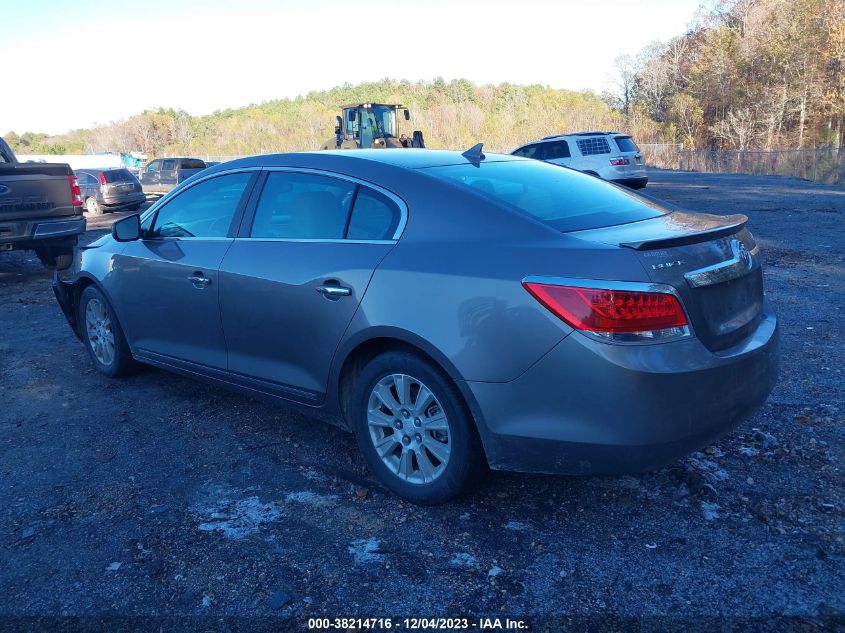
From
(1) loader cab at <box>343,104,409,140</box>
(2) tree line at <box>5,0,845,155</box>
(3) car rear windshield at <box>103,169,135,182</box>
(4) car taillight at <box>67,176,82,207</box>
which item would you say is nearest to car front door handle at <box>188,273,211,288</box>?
(4) car taillight at <box>67,176,82,207</box>

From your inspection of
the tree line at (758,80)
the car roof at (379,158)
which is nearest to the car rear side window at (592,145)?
the car roof at (379,158)

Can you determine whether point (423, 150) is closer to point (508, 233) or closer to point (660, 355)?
point (508, 233)

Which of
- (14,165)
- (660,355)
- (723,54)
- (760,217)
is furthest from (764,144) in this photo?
(660,355)

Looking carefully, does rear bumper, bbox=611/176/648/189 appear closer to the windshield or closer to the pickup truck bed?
the windshield

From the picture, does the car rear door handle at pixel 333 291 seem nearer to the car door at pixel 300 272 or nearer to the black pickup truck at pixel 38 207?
the car door at pixel 300 272

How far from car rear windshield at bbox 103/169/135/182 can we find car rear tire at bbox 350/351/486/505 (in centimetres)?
2191

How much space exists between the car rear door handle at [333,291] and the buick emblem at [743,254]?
1775 millimetres

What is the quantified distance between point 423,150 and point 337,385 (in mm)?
1613

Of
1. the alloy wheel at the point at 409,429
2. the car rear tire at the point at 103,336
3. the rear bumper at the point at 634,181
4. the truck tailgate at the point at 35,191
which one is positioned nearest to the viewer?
the alloy wheel at the point at 409,429

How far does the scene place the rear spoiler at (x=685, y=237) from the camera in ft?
9.36

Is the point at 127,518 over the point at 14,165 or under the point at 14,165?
under

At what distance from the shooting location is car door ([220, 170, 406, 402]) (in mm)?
3504

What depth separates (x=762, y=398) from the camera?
3217mm

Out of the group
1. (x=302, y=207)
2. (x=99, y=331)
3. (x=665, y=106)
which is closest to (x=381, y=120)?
(x=99, y=331)
